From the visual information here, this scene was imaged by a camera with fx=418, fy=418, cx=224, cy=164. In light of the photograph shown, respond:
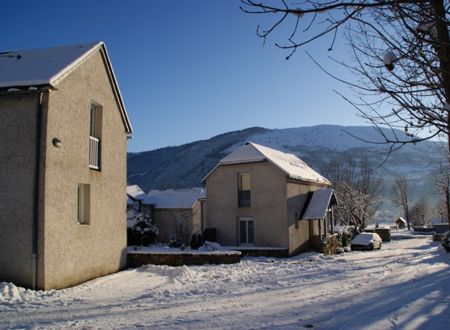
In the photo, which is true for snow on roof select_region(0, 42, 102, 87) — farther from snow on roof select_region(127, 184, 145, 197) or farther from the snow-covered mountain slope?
the snow-covered mountain slope

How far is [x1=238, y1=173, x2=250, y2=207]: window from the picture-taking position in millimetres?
27206

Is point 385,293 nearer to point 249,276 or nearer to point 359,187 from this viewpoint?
point 249,276

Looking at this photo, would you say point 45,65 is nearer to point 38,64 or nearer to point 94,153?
point 38,64

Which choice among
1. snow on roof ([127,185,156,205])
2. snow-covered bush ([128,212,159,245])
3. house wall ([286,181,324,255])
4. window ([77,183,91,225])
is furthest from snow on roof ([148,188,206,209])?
window ([77,183,91,225])

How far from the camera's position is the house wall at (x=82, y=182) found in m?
10.9

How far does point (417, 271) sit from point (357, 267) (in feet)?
7.36

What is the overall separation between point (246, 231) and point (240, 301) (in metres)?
18.0

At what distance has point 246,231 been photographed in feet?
89.3

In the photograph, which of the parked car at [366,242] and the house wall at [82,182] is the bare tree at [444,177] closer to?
the parked car at [366,242]

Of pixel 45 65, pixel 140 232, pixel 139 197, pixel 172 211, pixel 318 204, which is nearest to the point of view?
pixel 45 65

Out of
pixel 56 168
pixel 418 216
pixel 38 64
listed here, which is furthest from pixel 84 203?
pixel 418 216

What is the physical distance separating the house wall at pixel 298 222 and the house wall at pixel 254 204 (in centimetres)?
57

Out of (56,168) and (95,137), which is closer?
(56,168)

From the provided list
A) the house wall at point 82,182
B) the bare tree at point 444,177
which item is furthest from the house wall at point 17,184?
the bare tree at point 444,177
